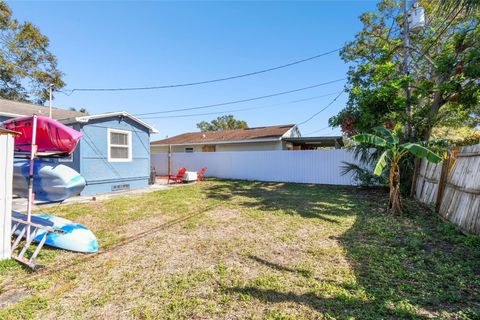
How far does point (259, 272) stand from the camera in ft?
12.1

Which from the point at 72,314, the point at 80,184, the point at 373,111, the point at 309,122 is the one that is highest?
the point at 309,122

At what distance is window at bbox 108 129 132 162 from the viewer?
11.6 m

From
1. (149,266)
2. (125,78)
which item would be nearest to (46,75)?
(125,78)

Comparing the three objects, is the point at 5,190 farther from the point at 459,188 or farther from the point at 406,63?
the point at 406,63

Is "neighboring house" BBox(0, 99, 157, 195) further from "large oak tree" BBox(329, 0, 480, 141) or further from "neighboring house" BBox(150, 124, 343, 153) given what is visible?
"large oak tree" BBox(329, 0, 480, 141)

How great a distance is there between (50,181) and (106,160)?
6678 millimetres

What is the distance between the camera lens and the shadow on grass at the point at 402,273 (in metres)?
2.75

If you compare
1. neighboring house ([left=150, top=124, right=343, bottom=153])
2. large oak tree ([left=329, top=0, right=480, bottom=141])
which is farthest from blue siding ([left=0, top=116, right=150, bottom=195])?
large oak tree ([left=329, top=0, right=480, bottom=141])

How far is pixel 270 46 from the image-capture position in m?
17.0

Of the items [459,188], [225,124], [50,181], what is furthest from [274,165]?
[225,124]

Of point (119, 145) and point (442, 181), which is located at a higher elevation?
point (119, 145)

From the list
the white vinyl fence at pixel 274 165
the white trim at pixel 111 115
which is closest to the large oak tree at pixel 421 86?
the white vinyl fence at pixel 274 165

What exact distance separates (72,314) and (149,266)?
1295 millimetres

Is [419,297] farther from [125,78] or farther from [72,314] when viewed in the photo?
[125,78]
